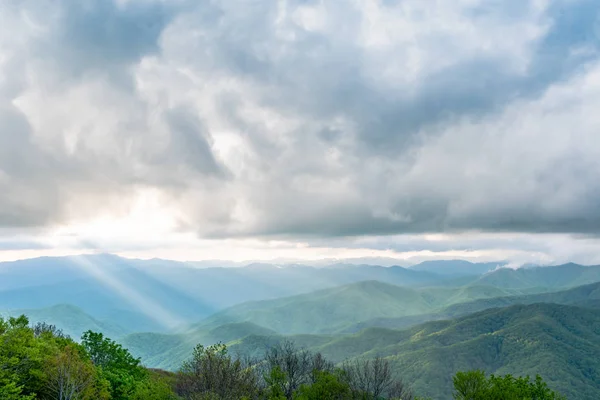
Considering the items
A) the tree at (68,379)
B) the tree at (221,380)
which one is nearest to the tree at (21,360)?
the tree at (68,379)

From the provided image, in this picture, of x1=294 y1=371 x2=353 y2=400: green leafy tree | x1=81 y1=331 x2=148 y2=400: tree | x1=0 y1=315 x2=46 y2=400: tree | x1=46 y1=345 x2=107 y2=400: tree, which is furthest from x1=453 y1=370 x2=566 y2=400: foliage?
x1=0 y1=315 x2=46 y2=400: tree

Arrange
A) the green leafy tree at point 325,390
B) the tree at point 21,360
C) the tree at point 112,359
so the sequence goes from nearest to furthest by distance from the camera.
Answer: the tree at point 21,360, the green leafy tree at point 325,390, the tree at point 112,359

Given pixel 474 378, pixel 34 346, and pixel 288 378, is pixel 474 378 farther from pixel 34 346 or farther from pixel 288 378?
pixel 34 346

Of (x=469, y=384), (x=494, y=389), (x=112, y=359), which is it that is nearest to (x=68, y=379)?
(x=112, y=359)

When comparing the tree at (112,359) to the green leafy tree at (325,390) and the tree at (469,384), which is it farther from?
the tree at (469,384)

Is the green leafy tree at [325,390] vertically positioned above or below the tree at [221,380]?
below

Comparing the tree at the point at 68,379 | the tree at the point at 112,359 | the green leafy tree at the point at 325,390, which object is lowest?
the green leafy tree at the point at 325,390

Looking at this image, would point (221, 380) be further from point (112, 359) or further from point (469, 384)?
point (469, 384)

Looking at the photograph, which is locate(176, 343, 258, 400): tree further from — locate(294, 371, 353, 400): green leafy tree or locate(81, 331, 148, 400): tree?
locate(81, 331, 148, 400): tree

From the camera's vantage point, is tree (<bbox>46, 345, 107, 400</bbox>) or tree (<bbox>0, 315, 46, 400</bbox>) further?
tree (<bbox>46, 345, 107, 400</bbox>)

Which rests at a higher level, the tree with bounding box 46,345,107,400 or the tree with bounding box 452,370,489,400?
the tree with bounding box 46,345,107,400

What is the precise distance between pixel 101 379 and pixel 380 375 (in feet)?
276

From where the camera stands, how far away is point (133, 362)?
322 feet

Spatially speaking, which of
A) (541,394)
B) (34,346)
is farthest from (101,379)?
(541,394)
